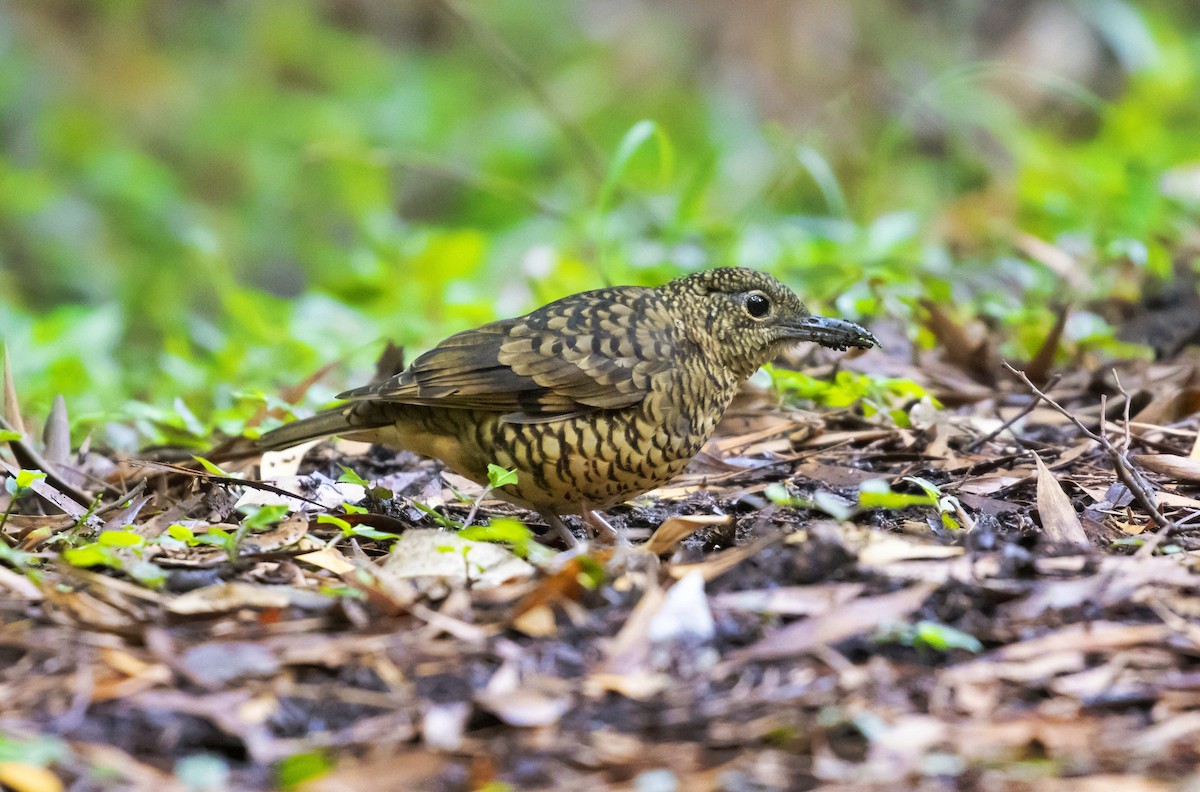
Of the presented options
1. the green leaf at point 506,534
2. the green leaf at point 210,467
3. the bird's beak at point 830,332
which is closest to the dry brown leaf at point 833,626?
the green leaf at point 506,534

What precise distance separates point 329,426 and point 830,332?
5.66 feet

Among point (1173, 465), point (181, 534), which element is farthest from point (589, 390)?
point (1173, 465)

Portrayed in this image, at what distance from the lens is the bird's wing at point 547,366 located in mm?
4184

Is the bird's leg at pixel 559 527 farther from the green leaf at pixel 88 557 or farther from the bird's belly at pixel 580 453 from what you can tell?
the green leaf at pixel 88 557

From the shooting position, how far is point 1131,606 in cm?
301

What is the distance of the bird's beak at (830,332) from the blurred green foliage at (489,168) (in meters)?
1.58

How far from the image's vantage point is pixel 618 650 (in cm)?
284

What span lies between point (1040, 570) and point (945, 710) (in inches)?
25.5

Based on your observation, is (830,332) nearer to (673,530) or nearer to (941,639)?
(673,530)

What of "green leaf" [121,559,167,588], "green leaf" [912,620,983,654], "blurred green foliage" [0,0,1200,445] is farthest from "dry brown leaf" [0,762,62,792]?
"blurred green foliage" [0,0,1200,445]

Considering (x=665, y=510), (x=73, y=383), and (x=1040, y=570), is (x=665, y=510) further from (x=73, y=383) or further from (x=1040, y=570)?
(x=73, y=383)

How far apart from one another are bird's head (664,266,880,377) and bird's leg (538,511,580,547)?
2.51 feet

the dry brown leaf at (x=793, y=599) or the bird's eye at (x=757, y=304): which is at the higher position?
the bird's eye at (x=757, y=304)

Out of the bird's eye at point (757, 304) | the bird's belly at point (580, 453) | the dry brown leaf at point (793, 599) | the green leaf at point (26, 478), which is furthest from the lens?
the bird's eye at point (757, 304)
